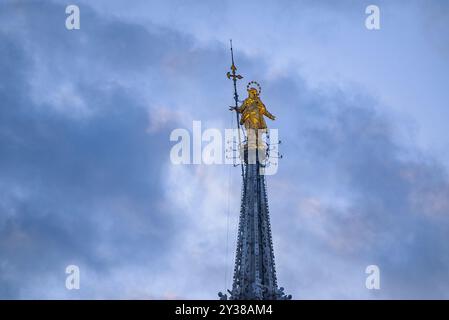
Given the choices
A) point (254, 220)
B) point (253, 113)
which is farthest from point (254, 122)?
point (254, 220)

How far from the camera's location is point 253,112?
111562mm

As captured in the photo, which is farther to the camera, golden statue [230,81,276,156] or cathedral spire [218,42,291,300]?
golden statue [230,81,276,156]

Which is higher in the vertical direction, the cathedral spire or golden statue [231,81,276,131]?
golden statue [231,81,276,131]

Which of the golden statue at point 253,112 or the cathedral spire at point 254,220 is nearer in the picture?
the cathedral spire at point 254,220

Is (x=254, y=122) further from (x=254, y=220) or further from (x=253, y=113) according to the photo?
(x=254, y=220)

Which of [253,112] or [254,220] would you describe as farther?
[253,112]

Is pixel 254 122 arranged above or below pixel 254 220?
above

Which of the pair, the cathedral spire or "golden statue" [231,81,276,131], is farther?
"golden statue" [231,81,276,131]

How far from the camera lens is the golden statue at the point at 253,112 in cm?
11100

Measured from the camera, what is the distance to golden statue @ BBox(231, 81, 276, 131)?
11100 centimetres

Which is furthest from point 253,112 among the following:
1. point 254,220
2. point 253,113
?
point 254,220
